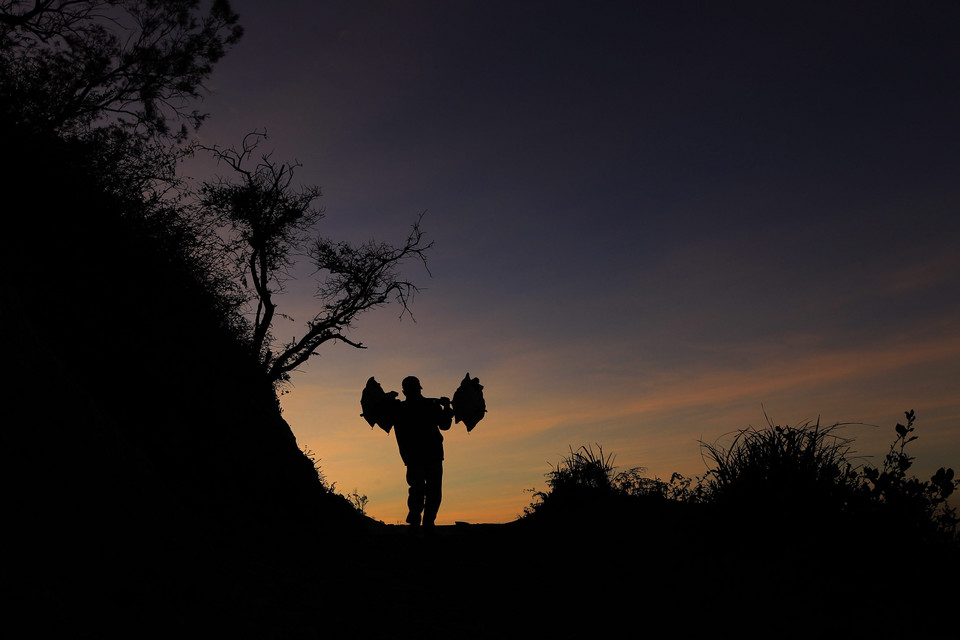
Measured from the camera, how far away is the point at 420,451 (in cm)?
1109

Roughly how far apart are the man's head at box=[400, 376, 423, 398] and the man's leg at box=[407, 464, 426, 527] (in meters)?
1.25

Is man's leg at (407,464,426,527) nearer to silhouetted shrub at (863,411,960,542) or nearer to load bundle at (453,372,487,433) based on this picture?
load bundle at (453,372,487,433)

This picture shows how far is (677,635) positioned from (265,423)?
24.9 ft

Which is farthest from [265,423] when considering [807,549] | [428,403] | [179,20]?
[179,20]

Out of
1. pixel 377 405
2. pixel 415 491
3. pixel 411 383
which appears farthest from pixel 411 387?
pixel 415 491

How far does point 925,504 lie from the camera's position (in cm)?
639

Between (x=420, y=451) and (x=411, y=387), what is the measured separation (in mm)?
1144

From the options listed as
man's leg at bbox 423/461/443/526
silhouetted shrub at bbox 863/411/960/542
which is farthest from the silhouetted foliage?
man's leg at bbox 423/461/443/526

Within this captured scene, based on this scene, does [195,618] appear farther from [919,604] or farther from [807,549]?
[919,604]

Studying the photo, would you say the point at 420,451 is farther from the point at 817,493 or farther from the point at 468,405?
the point at 817,493

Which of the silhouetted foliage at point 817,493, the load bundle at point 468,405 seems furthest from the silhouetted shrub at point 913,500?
the load bundle at point 468,405

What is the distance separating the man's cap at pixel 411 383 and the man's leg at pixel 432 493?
141 cm

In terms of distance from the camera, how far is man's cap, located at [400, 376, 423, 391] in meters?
11.4

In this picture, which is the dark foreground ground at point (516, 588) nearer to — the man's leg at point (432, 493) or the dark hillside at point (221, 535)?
the dark hillside at point (221, 535)
